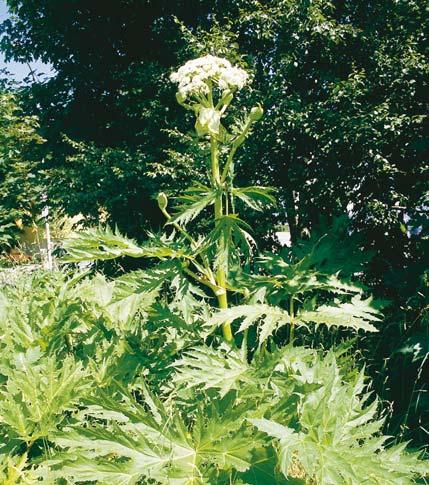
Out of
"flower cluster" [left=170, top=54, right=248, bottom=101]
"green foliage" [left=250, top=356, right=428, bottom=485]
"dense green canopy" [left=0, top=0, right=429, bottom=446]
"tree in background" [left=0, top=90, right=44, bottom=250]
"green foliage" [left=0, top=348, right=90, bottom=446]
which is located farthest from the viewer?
"tree in background" [left=0, top=90, right=44, bottom=250]

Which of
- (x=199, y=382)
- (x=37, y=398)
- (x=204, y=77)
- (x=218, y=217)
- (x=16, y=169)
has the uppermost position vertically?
(x=16, y=169)

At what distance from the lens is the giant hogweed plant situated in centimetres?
153

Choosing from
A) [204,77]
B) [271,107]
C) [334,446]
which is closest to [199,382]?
[334,446]

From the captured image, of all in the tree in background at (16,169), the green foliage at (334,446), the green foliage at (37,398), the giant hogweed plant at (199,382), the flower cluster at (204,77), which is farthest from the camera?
the tree in background at (16,169)

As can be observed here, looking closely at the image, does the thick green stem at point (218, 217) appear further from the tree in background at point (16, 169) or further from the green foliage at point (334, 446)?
the tree in background at point (16, 169)

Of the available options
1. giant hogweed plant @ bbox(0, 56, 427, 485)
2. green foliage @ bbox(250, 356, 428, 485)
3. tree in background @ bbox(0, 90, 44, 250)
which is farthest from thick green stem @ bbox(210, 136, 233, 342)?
tree in background @ bbox(0, 90, 44, 250)

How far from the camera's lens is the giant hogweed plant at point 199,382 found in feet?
5.01

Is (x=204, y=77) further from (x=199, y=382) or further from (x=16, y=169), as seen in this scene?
(x=16, y=169)

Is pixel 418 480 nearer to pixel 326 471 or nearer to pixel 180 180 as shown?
pixel 326 471

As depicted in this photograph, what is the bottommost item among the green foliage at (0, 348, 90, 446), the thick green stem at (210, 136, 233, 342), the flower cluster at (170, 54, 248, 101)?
the green foliage at (0, 348, 90, 446)

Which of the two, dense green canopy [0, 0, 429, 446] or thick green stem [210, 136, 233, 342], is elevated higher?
dense green canopy [0, 0, 429, 446]

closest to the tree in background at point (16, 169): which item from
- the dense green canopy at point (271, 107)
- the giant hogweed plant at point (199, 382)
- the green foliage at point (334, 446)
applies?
the dense green canopy at point (271, 107)

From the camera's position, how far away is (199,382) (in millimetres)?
1775

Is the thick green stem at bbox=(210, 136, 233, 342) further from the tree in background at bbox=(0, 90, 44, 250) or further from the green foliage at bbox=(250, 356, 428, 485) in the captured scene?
the tree in background at bbox=(0, 90, 44, 250)
